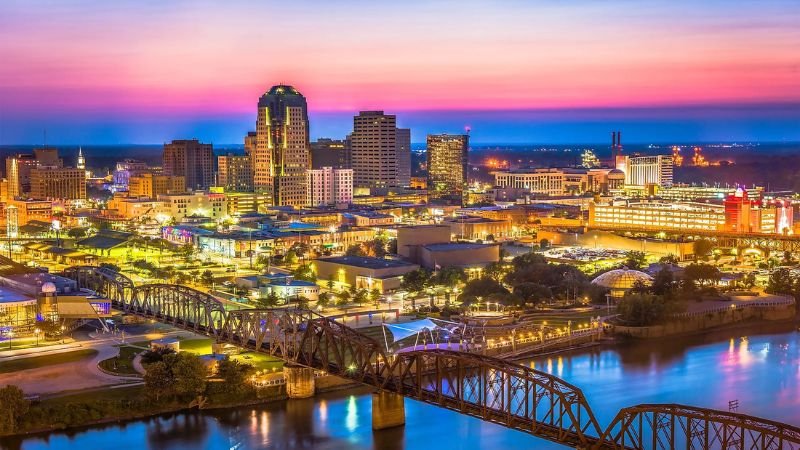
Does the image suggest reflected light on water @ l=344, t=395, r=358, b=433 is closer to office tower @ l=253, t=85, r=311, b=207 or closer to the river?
the river

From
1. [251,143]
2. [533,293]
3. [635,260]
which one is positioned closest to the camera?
[533,293]

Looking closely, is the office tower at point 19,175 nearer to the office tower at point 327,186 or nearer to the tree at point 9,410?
the office tower at point 327,186

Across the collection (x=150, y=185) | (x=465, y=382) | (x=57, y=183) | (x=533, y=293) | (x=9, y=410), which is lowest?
(x=465, y=382)

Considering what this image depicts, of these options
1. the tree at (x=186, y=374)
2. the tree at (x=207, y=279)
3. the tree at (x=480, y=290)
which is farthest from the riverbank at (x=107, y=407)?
the tree at (x=207, y=279)

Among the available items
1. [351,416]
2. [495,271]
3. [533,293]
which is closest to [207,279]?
[495,271]

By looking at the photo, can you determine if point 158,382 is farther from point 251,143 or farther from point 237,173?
point 237,173

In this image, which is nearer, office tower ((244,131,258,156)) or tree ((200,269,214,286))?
tree ((200,269,214,286))

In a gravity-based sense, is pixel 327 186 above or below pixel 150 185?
below

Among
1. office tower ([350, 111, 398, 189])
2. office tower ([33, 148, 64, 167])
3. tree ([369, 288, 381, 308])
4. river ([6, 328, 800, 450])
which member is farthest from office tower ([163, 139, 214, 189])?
river ([6, 328, 800, 450])
